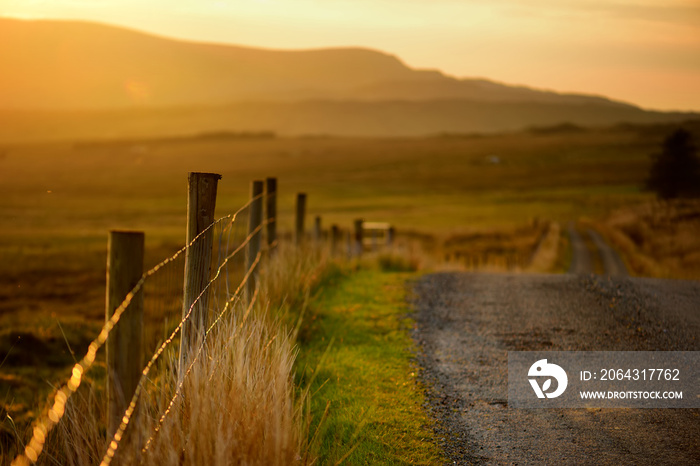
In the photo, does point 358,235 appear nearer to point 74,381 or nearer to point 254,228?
point 254,228

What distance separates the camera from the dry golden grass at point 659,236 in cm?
2328

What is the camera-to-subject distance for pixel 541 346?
21.8 feet

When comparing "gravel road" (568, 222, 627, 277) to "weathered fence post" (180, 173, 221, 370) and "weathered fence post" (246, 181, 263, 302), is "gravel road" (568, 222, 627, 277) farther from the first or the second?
"weathered fence post" (180, 173, 221, 370)

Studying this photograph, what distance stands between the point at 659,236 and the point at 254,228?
2950 centimetres

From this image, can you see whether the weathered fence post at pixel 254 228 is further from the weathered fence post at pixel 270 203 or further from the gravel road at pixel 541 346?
the gravel road at pixel 541 346

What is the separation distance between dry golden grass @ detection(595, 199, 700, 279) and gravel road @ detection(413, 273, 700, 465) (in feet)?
38.8

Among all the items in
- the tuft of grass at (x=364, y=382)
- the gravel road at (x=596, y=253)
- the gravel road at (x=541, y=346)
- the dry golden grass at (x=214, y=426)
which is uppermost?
the dry golden grass at (x=214, y=426)

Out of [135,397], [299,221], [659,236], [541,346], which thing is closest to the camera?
[135,397]

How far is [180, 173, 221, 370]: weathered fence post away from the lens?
14.1 feet

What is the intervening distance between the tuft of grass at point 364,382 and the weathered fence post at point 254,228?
2.91ft

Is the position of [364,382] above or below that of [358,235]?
below

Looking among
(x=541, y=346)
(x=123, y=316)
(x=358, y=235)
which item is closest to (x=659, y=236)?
(x=358, y=235)

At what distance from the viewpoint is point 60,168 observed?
422ft

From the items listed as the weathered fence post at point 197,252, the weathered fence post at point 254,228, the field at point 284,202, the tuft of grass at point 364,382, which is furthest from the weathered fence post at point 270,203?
the weathered fence post at point 197,252
